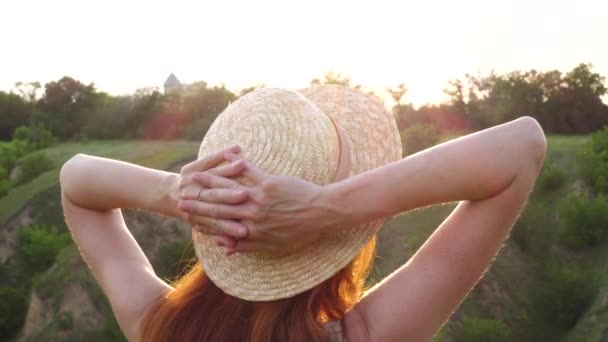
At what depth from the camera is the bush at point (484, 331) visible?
775 cm

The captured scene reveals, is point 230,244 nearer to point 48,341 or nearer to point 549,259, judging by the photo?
point 549,259

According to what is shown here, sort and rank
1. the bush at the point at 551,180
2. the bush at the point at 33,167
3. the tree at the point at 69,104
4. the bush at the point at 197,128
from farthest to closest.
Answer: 1. the tree at the point at 69,104
2. the bush at the point at 33,167
3. the bush at the point at 197,128
4. the bush at the point at 551,180

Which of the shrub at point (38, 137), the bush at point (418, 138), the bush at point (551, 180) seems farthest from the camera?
the shrub at point (38, 137)

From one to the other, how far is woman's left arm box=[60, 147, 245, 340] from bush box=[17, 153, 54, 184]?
65.4 feet

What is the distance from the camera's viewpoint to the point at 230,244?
1334 mm

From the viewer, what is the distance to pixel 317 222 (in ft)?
4.29

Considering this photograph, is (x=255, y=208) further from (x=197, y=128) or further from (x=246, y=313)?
(x=197, y=128)

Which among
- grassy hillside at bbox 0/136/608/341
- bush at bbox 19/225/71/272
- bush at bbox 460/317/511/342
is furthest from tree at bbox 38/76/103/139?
bush at bbox 460/317/511/342

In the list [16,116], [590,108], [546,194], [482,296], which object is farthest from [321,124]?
[16,116]

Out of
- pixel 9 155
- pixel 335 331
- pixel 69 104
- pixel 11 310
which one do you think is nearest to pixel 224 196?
pixel 335 331

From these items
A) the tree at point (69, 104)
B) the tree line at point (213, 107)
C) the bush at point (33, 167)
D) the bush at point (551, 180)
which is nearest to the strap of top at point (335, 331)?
the tree line at point (213, 107)

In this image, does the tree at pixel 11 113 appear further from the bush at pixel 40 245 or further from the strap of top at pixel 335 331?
the strap of top at pixel 335 331

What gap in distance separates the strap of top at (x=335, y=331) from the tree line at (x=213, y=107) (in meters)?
4.06

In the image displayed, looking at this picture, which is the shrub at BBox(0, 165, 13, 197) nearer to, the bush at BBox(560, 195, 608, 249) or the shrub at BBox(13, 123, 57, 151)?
the shrub at BBox(13, 123, 57, 151)
